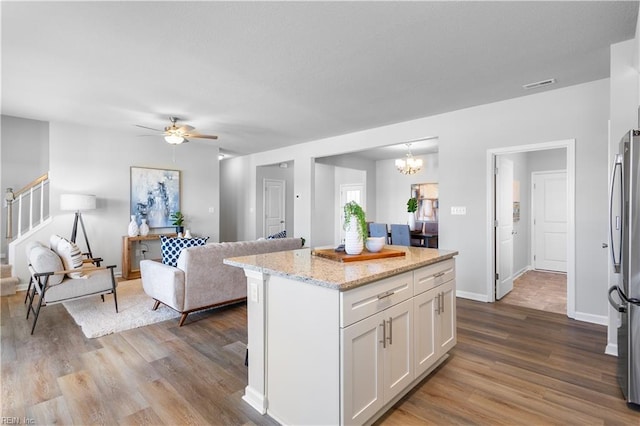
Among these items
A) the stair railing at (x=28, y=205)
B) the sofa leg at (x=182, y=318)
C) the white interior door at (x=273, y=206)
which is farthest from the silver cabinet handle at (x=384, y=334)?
the white interior door at (x=273, y=206)

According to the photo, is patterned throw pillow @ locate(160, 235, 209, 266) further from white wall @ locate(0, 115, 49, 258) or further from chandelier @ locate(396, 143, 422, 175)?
chandelier @ locate(396, 143, 422, 175)

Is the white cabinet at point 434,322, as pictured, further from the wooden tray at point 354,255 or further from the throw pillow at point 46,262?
the throw pillow at point 46,262

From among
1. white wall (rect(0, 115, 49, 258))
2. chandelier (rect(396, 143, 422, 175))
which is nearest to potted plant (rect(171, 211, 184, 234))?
white wall (rect(0, 115, 49, 258))

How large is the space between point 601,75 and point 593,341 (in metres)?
2.69

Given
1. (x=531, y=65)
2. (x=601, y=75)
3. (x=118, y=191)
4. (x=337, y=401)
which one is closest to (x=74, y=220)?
(x=118, y=191)

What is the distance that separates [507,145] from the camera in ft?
13.1

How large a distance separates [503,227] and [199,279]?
4.09 m

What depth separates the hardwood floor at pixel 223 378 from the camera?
190 centimetres

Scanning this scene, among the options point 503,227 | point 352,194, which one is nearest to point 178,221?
point 352,194

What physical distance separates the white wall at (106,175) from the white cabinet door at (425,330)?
5628 millimetres

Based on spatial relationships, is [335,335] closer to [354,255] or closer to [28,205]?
[354,255]

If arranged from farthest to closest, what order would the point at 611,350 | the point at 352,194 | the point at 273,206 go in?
the point at 352,194
the point at 273,206
the point at 611,350

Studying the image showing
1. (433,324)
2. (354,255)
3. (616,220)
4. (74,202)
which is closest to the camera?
(354,255)

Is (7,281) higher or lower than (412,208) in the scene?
lower
